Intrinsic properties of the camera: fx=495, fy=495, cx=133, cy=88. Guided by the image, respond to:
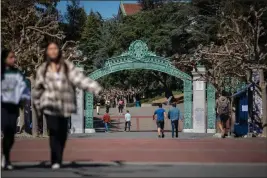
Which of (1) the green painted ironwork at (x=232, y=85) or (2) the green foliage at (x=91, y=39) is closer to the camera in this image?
(1) the green painted ironwork at (x=232, y=85)

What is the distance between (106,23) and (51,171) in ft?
215

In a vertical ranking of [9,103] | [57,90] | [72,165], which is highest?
[57,90]

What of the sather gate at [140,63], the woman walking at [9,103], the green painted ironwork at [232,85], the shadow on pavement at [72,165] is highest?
the sather gate at [140,63]

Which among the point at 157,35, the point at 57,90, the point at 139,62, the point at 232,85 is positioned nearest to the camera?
the point at 57,90

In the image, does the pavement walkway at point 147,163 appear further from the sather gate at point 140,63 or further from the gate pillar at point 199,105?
the sather gate at point 140,63

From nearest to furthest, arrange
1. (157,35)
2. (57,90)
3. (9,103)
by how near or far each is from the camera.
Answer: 1. (57,90)
2. (9,103)
3. (157,35)

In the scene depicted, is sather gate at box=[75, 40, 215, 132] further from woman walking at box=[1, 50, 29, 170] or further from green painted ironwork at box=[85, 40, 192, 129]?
woman walking at box=[1, 50, 29, 170]

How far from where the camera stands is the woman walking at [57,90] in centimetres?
679

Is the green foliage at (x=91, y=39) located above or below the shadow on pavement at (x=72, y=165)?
above

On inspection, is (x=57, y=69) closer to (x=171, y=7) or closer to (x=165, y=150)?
(x=165, y=150)

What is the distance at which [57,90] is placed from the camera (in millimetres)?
6781

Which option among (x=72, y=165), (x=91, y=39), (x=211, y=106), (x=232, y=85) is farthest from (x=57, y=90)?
(x=91, y=39)

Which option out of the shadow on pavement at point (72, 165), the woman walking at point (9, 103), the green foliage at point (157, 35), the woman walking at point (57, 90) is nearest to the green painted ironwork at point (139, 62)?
the green foliage at point (157, 35)

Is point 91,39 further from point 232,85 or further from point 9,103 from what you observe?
point 9,103
